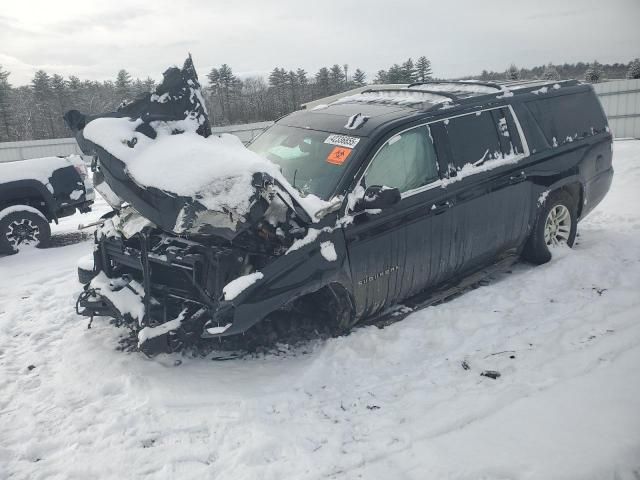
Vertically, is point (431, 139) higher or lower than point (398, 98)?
lower

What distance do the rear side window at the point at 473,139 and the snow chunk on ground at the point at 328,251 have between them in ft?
5.08

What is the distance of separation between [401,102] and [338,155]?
1.09 meters

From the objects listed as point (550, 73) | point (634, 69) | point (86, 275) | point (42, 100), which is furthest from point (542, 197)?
point (42, 100)

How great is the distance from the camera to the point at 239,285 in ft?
11.4

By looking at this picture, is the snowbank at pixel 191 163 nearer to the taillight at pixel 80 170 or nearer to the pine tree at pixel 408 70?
the taillight at pixel 80 170

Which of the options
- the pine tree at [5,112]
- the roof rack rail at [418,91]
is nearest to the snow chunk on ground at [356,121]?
the roof rack rail at [418,91]

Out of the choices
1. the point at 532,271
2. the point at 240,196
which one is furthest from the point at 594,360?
the point at 240,196

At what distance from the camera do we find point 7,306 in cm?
546

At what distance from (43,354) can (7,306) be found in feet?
5.05

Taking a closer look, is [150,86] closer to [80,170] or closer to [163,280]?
[163,280]

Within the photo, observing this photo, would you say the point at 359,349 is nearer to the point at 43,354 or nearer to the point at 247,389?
the point at 247,389

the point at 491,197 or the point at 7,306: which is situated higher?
the point at 491,197

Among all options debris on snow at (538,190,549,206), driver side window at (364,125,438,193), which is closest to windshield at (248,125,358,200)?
driver side window at (364,125,438,193)

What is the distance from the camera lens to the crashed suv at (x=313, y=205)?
138 inches
